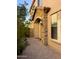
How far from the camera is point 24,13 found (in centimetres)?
537
